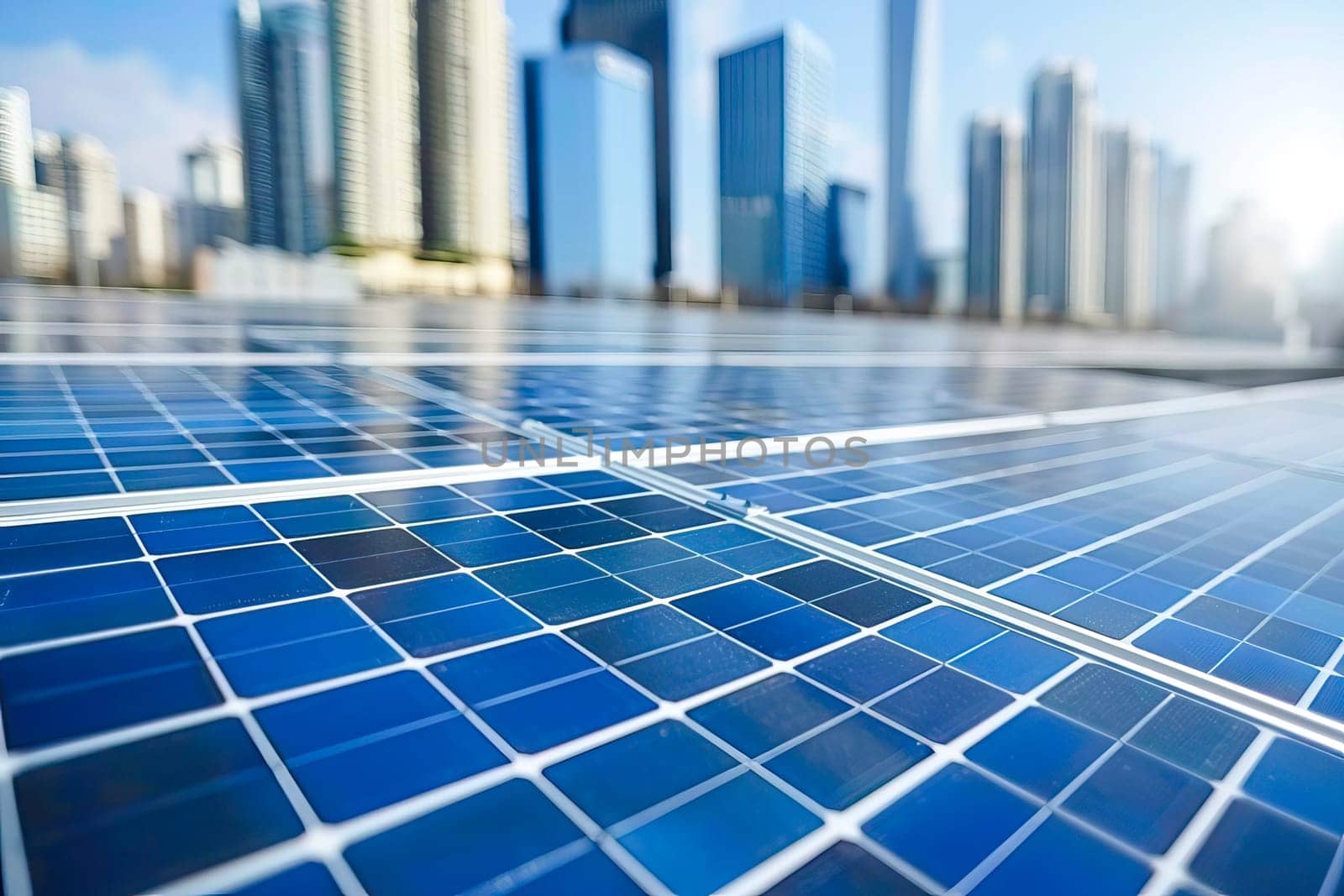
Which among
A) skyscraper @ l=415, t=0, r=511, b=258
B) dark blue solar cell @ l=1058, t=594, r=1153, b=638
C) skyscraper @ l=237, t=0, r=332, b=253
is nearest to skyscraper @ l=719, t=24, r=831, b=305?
skyscraper @ l=415, t=0, r=511, b=258

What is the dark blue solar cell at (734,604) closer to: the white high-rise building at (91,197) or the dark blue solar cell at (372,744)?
the dark blue solar cell at (372,744)

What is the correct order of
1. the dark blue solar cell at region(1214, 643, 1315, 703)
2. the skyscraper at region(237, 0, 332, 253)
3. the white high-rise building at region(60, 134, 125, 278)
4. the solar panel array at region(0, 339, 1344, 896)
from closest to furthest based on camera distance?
the solar panel array at region(0, 339, 1344, 896) → the dark blue solar cell at region(1214, 643, 1315, 703) → the white high-rise building at region(60, 134, 125, 278) → the skyscraper at region(237, 0, 332, 253)

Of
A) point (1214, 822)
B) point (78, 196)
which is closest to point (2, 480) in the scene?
point (1214, 822)

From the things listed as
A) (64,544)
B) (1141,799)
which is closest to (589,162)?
(64,544)

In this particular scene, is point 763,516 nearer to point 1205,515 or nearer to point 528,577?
point 528,577

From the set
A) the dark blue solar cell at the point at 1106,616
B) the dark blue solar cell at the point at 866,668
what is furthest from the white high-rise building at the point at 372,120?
the dark blue solar cell at the point at 866,668

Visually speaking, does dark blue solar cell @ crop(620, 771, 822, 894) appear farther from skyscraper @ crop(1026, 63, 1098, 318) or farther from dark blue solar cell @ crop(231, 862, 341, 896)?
skyscraper @ crop(1026, 63, 1098, 318)

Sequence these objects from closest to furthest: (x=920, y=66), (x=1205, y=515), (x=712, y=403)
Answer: (x=1205, y=515) → (x=712, y=403) → (x=920, y=66)
